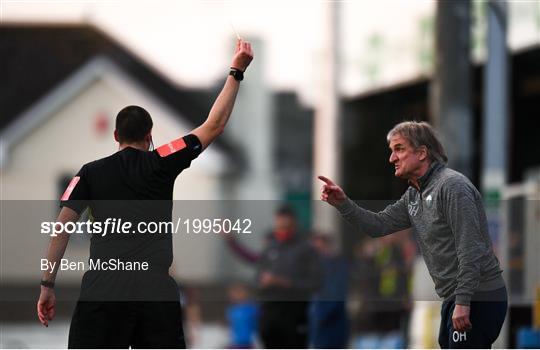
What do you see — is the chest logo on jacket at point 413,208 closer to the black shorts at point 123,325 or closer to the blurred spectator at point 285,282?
the black shorts at point 123,325

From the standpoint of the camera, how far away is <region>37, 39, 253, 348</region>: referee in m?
6.88

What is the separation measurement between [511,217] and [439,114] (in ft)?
5.73

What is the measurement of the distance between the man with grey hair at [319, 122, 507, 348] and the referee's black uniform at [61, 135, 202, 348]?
0.85 meters

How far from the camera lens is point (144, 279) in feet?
22.6

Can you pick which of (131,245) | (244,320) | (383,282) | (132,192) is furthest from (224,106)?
(383,282)

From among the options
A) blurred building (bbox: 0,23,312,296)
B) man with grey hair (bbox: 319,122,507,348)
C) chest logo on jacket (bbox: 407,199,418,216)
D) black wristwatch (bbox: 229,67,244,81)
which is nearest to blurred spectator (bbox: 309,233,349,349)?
chest logo on jacket (bbox: 407,199,418,216)

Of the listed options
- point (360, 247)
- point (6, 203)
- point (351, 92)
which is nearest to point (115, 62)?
point (351, 92)

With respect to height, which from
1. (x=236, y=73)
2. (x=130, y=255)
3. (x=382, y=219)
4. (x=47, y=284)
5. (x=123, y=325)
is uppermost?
(x=236, y=73)

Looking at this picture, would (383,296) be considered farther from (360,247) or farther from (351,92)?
(351,92)

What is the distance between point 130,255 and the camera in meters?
6.93

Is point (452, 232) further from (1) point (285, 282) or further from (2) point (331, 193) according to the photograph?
(1) point (285, 282)

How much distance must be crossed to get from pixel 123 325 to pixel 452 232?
1.57 meters

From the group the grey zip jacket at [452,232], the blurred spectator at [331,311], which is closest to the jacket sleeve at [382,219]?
the grey zip jacket at [452,232]

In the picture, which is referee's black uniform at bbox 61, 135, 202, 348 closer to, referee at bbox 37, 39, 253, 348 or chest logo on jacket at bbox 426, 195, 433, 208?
referee at bbox 37, 39, 253, 348
